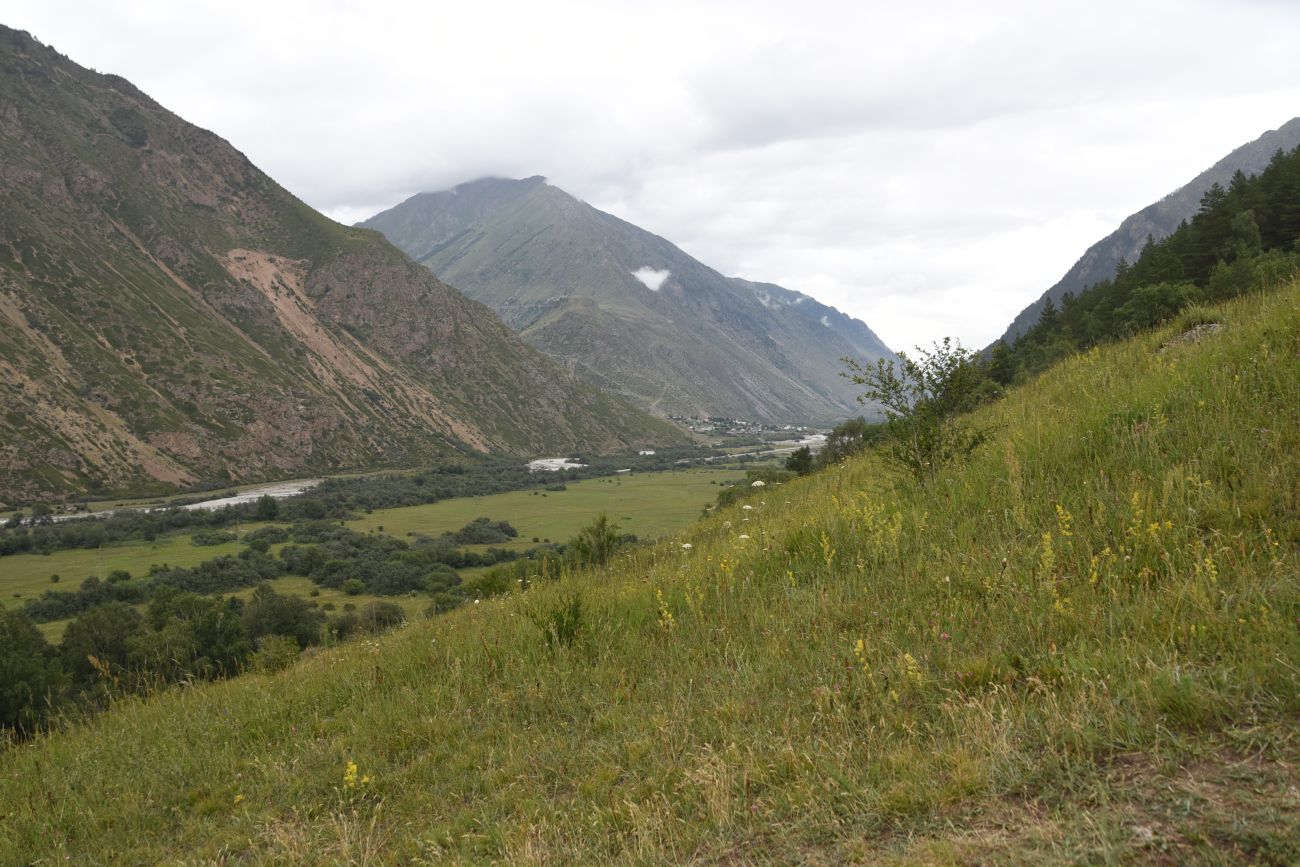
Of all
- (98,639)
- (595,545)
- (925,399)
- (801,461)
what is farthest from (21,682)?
(801,461)

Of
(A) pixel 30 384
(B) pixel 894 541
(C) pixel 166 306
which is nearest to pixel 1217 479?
(B) pixel 894 541

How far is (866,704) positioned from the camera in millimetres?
3748

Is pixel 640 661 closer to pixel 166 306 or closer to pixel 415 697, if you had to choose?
pixel 415 697

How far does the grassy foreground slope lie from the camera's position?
9.00 ft

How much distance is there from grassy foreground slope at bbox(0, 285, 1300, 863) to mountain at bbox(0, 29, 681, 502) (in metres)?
131

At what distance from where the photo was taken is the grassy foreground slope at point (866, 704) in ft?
9.00

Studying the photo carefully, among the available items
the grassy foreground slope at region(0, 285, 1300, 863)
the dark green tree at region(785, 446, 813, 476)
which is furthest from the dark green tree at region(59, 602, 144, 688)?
the grassy foreground slope at region(0, 285, 1300, 863)

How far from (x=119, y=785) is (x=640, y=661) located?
179 inches

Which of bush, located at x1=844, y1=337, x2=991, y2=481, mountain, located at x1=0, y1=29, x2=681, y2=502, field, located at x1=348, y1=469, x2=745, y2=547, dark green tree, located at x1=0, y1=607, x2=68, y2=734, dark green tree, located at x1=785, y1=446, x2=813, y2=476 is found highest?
mountain, located at x1=0, y1=29, x2=681, y2=502

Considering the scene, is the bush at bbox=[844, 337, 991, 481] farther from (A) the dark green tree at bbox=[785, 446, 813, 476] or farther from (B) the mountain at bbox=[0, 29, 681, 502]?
(B) the mountain at bbox=[0, 29, 681, 502]

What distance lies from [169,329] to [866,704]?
173m

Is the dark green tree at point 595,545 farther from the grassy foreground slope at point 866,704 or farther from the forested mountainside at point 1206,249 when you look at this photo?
the forested mountainside at point 1206,249

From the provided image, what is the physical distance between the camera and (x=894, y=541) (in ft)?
19.1

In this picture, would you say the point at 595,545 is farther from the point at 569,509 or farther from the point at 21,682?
the point at 569,509
